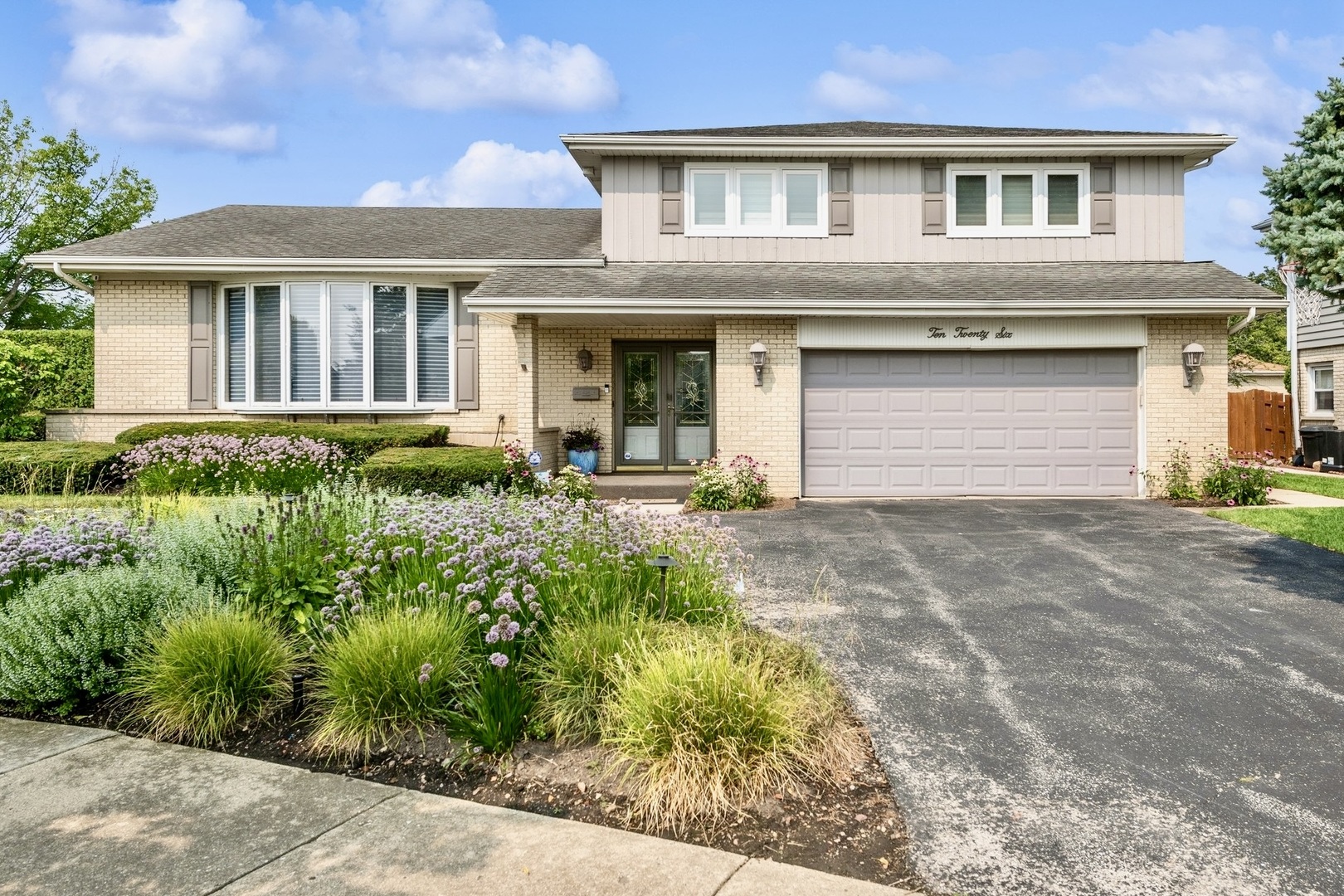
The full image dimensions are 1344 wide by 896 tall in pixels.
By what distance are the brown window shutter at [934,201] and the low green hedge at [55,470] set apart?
12736 mm

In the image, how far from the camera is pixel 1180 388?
12.6 metres

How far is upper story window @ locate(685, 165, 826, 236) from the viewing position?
45.6ft

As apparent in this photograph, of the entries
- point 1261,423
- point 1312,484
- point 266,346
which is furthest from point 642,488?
point 1261,423

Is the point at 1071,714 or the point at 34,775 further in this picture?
the point at 1071,714

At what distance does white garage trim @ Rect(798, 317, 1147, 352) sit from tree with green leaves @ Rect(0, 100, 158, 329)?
2591 cm

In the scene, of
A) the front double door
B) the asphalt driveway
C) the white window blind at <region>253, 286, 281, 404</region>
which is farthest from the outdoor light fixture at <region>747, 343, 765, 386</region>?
the white window blind at <region>253, 286, 281, 404</region>

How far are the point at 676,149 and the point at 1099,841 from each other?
12.4m

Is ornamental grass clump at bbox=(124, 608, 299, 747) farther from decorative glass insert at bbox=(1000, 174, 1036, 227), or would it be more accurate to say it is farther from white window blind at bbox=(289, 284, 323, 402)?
decorative glass insert at bbox=(1000, 174, 1036, 227)

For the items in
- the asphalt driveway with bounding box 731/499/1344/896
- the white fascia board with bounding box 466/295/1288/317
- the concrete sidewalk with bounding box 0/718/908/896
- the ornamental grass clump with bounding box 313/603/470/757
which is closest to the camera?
the concrete sidewalk with bounding box 0/718/908/896

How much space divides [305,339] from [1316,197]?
13128mm

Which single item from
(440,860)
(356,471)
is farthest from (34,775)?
(356,471)

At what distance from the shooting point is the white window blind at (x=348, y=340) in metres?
13.7

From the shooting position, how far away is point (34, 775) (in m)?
3.62

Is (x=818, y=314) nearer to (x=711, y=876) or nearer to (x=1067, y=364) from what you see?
(x=1067, y=364)
